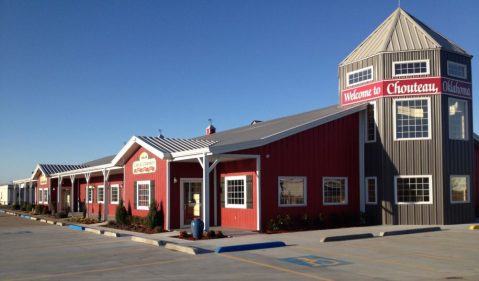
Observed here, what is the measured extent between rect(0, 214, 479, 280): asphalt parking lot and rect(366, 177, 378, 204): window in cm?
531

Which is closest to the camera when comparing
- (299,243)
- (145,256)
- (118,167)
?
(145,256)

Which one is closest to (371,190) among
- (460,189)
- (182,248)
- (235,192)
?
(460,189)

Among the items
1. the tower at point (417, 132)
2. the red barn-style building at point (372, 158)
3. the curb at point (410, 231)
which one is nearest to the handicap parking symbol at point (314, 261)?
the curb at point (410, 231)

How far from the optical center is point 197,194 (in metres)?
23.5

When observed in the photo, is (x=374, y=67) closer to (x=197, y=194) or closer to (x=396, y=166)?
(x=396, y=166)

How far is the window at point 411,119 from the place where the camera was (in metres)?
23.4

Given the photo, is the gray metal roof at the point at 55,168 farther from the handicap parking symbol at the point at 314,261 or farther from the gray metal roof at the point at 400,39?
the handicap parking symbol at the point at 314,261

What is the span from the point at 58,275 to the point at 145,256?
3.10 m

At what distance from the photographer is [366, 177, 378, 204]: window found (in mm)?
24062

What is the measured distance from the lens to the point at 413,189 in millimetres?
23438

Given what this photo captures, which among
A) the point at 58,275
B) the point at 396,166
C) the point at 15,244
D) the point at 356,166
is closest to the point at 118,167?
the point at 15,244

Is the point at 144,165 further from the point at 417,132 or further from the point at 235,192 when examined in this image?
the point at 417,132

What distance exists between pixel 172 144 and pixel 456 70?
43.4 feet

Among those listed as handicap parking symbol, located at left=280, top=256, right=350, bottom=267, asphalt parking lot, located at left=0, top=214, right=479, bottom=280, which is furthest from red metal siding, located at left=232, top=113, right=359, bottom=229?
handicap parking symbol, located at left=280, top=256, right=350, bottom=267
